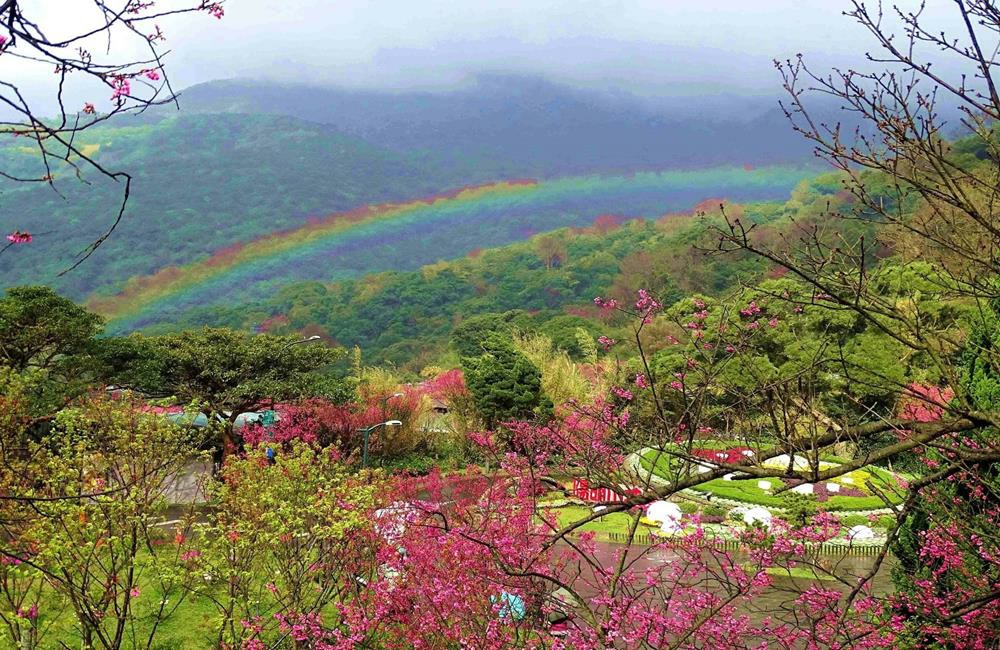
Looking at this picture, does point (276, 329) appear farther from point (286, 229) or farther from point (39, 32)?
point (39, 32)

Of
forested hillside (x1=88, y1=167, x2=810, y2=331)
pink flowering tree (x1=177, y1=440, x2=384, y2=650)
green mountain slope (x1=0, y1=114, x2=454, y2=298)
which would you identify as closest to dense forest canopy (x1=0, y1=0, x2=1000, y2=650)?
pink flowering tree (x1=177, y1=440, x2=384, y2=650)

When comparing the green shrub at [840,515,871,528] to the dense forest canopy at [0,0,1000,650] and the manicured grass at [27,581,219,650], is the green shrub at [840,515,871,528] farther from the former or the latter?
the manicured grass at [27,581,219,650]

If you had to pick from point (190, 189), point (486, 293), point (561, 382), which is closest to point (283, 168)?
point (190, 189)

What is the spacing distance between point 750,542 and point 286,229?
10570 centimetres

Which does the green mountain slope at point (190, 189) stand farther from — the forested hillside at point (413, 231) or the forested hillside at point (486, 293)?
the forested hillside at point (486, 293)

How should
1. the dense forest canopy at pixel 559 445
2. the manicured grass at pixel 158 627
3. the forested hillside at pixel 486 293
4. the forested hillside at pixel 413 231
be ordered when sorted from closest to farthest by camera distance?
the dense forest canopy at pixel 559 445
the manicured grass at pixel 158 627
the forested hillside at pixel 486 293
the forested hillside at pixel 413 231

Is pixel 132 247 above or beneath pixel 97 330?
beneath

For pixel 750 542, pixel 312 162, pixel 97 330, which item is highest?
pixel 750 542

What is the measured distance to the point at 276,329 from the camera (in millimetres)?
64375

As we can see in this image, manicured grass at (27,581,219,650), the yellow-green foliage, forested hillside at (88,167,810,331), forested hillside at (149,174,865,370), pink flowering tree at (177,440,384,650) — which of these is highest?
pink flowering tree at (177,440,384,650)

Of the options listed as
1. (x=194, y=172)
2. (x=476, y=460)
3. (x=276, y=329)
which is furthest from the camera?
(x=194, y=172)

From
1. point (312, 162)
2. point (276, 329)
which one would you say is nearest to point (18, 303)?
point (276, 329)

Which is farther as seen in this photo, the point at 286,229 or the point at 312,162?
the point at 312,162

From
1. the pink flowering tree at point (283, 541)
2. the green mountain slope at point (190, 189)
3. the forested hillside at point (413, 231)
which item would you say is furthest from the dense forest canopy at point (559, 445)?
the green mountain slope at point (190, 189)
